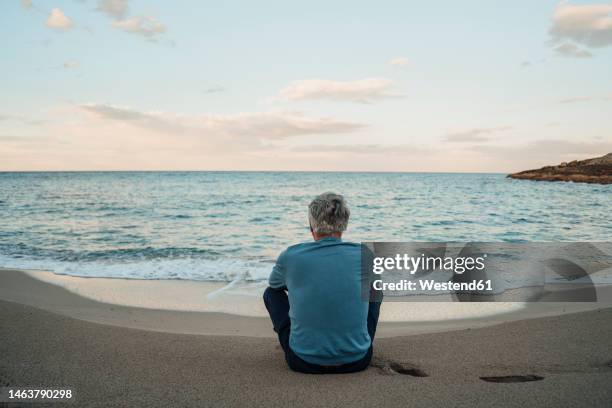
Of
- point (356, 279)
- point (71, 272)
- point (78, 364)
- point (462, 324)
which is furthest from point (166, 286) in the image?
point (356, 279)

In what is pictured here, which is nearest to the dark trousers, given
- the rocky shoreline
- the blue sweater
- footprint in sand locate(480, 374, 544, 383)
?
the blue sweater

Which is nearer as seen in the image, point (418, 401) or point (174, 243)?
point (418, 401)

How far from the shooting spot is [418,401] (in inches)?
110

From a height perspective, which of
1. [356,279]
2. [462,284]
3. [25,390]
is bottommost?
[462,284]

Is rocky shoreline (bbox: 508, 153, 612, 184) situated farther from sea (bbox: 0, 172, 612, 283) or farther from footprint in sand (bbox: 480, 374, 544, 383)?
footprint in sand (bbox: 480, 374, 544, 383)

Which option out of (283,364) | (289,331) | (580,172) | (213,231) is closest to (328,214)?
(289,331)

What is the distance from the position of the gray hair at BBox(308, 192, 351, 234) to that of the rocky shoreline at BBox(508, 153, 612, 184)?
56682 mm

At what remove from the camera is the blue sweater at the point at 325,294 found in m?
3.09

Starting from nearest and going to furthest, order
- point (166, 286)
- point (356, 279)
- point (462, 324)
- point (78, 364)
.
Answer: point (356, 279) → point (78, 364) → point (462, 324) → point (166, 286)

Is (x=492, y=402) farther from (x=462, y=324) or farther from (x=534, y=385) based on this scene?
(x=462, y=324)

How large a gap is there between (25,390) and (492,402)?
2890 millimetres

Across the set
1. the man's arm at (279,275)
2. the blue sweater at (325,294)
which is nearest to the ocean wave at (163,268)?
the man's arm at (279,275)

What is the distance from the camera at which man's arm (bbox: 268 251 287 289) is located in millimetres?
3170

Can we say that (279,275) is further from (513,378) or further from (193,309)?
(193,309)
